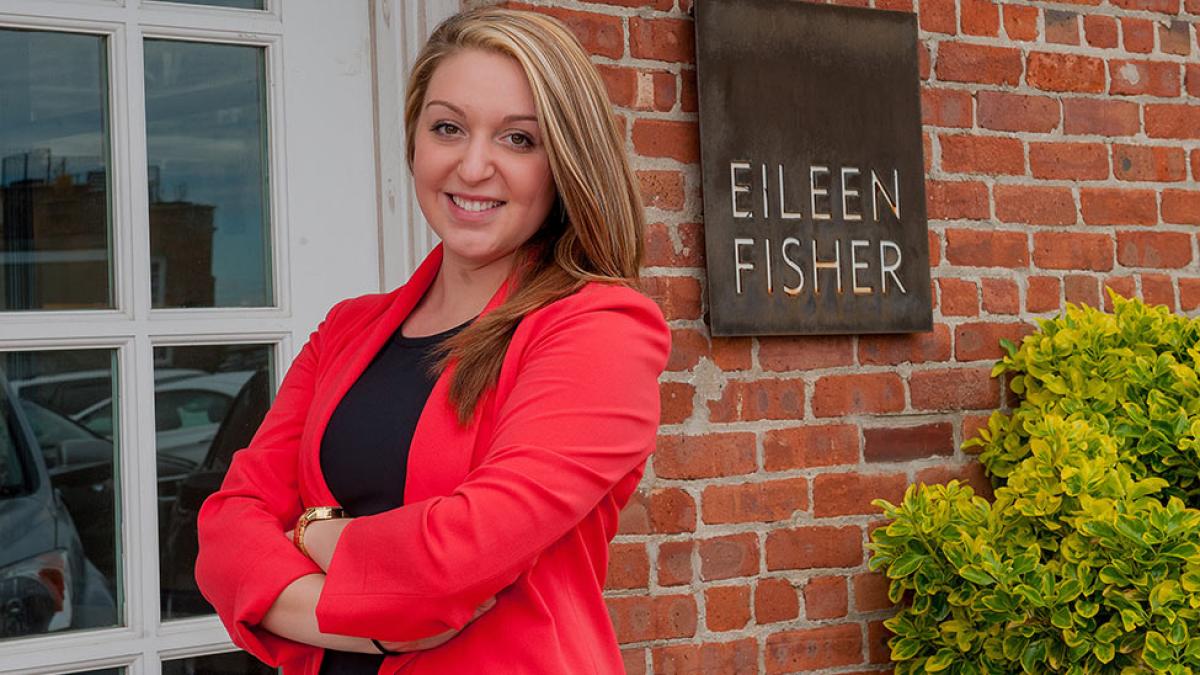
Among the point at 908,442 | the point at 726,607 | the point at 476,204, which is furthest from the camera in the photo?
the point at 908,442

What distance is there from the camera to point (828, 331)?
2633mm

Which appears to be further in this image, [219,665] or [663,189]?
[663,189]

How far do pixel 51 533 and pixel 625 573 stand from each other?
0.96m

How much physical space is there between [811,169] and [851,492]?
0.64 metres

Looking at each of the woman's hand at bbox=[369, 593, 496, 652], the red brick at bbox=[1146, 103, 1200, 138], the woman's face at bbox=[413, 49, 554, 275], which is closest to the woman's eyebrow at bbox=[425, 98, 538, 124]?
the woman's face at bbox=[413, 49, 554, 275]

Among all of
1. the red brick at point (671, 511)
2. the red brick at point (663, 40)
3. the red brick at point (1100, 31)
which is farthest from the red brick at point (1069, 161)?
the red brick at point (671, 511)

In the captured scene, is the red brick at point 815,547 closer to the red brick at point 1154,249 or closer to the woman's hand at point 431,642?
the red brick at point 1154,249

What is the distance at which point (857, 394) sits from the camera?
269 centimetres

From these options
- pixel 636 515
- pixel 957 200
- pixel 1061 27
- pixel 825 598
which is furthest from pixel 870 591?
pixel 1061 27

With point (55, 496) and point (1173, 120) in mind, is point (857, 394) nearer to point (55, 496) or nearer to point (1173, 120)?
point (1173, 120)

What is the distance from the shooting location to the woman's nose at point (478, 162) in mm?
1569

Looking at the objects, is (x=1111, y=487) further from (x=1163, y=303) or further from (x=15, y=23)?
(x=15, y=23)

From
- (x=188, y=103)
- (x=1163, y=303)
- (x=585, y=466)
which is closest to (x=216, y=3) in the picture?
(x=188, y=103)

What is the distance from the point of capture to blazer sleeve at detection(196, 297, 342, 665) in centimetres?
154
